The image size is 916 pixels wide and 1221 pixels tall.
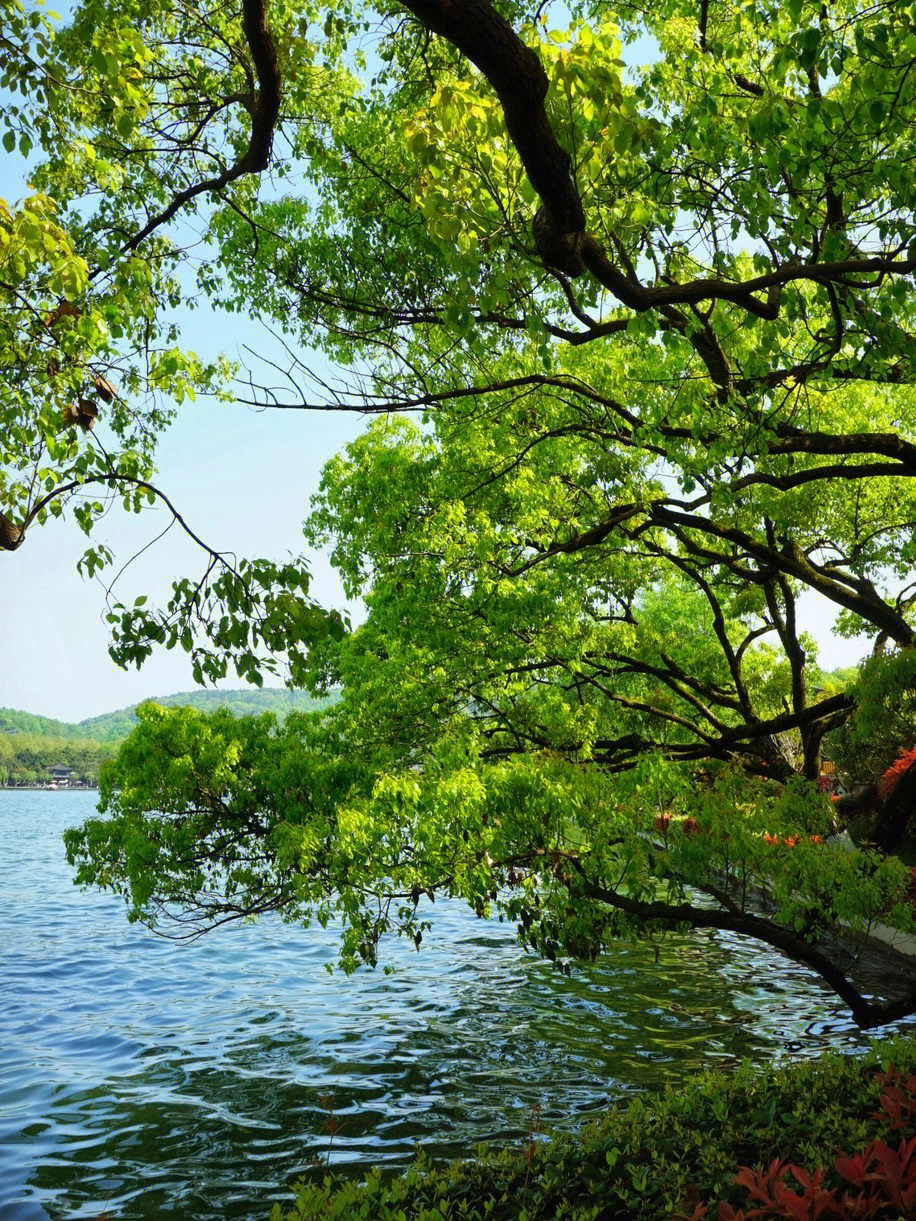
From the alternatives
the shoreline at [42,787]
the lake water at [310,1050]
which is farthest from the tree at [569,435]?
the shoreline at [42,787]

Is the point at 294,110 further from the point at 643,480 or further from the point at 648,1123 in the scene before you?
the point at 648,1123

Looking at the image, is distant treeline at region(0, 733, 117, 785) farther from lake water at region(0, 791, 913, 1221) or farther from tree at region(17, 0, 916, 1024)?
tree at region(17, 0, 916, 1024)

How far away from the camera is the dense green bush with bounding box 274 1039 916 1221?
12.7 feet

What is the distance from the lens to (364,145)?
11.2 metres

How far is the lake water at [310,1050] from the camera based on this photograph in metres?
7.57

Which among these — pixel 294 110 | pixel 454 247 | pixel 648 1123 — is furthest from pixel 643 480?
pixel 648 1123

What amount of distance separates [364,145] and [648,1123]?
10218mm

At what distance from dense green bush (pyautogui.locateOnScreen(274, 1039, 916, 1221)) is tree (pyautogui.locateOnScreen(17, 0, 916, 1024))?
7.85 feet

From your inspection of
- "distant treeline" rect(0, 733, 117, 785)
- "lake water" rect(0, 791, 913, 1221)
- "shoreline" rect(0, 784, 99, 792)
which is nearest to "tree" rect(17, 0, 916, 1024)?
"lake water" rect(0, 791, 913, 1221)

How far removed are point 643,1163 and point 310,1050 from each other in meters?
7.10

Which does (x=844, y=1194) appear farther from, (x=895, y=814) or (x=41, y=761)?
(x=41, y=761)

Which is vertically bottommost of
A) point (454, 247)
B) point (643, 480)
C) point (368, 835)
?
point (368, 835)

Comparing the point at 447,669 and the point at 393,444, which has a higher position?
the point at 393,444

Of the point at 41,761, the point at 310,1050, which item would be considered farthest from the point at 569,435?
the point at 41,761
